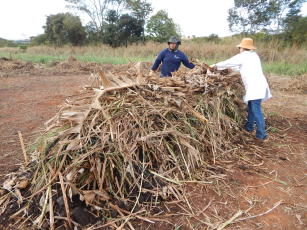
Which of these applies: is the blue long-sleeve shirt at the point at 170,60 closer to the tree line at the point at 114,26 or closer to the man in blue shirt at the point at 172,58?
the man in blue shirt at the point at 172,58

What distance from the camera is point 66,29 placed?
22922 mm

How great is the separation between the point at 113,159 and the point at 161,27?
20.5 m

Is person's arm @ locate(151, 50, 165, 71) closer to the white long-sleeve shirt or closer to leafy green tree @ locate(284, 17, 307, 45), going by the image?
the white long-sleeve shirt

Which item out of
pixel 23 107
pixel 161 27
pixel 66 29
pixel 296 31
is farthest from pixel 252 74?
pixel 66 29

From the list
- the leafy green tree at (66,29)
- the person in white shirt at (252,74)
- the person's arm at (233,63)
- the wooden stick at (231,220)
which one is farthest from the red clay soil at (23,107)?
the leafy green tree at (66,29)

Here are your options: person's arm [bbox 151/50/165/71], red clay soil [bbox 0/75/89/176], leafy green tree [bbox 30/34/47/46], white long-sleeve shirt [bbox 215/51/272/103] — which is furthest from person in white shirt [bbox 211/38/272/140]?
leafy green tree [bbox 30/34/47/46]

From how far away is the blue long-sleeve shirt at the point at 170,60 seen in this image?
436 centimetres

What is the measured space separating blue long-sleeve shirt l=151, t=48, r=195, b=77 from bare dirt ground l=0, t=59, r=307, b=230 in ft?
6.09

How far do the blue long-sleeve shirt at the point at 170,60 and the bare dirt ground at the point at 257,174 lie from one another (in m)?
1.86

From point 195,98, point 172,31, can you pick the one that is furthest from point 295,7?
point 195,98

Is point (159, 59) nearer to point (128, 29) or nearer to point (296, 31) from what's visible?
point (296, 31)

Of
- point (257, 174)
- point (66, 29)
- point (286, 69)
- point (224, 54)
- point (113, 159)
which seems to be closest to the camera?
point (113, 159)

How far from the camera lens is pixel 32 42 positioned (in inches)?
1095

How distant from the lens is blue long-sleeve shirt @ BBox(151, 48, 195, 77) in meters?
4.36
